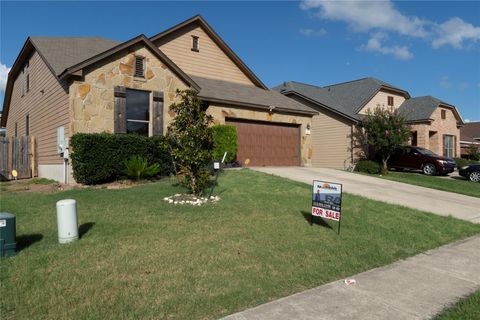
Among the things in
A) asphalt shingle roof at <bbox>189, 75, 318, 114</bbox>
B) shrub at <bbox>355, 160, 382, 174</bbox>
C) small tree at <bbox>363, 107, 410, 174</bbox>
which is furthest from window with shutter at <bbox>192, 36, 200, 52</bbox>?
shrub at <bbox>355, 160, 382, 174</bbox>

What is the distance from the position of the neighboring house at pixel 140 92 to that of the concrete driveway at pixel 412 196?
14.1ft

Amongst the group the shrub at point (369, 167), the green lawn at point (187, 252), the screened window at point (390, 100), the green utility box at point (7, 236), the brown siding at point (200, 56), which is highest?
the brown siding at point (200, 56)

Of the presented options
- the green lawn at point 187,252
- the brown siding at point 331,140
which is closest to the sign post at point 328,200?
the green lawn at point 187,252

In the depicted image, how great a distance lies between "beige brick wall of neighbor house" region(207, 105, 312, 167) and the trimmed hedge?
16.9 ft

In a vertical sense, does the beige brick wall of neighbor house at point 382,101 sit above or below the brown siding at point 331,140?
above

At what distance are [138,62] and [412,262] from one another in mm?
11868

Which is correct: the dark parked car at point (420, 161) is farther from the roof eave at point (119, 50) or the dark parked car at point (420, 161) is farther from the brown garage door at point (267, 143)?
the roof eave at point (119, 50)

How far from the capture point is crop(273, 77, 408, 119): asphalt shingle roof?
25.8 m

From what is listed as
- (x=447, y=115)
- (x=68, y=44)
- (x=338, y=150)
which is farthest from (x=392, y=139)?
(x=68, y=44)

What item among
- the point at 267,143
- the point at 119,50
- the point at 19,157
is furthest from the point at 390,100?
the point at 19,157

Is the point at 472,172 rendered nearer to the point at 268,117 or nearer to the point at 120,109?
the point at 268,117

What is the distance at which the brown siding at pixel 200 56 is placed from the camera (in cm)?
2020

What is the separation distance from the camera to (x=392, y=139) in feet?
70.2

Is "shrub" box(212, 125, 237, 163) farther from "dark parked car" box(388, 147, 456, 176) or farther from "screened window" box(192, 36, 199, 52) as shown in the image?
"dark parked car" box(388, 147, 456, 176)
